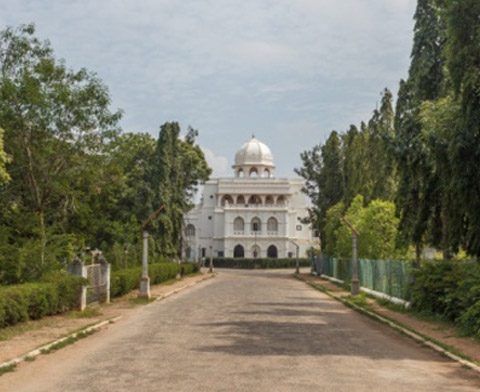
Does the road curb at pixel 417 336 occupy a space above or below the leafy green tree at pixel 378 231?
below

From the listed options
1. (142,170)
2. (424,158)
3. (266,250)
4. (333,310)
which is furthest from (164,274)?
(266,250)

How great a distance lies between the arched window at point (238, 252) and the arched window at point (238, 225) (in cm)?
248

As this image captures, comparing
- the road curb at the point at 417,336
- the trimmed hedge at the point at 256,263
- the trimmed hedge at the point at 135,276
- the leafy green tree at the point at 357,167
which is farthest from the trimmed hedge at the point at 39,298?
the trimmed hedge at the point at 256,263

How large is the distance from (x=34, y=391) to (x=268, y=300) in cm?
1827

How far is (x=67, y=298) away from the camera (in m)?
19.8

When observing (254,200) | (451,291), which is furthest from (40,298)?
(254,200)

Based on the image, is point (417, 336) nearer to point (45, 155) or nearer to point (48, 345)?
point (48, 345)

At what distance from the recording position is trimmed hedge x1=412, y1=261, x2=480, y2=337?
1502 cm

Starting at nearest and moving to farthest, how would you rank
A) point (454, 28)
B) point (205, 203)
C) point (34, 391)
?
point (34, 391)
point (454, 28)
point (205, 203)

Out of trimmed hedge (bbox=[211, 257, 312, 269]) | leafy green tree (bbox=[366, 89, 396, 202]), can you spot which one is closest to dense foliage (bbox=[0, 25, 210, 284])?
leafy green tree (bbox=[366, 89, 396, 202])

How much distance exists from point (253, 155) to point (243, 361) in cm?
8870

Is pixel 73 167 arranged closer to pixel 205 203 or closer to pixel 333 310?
pixel 333 310

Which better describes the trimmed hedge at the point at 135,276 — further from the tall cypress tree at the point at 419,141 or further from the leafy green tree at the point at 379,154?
the leafy green tree at the point at 379,154

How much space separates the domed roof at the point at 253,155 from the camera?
324 feet
